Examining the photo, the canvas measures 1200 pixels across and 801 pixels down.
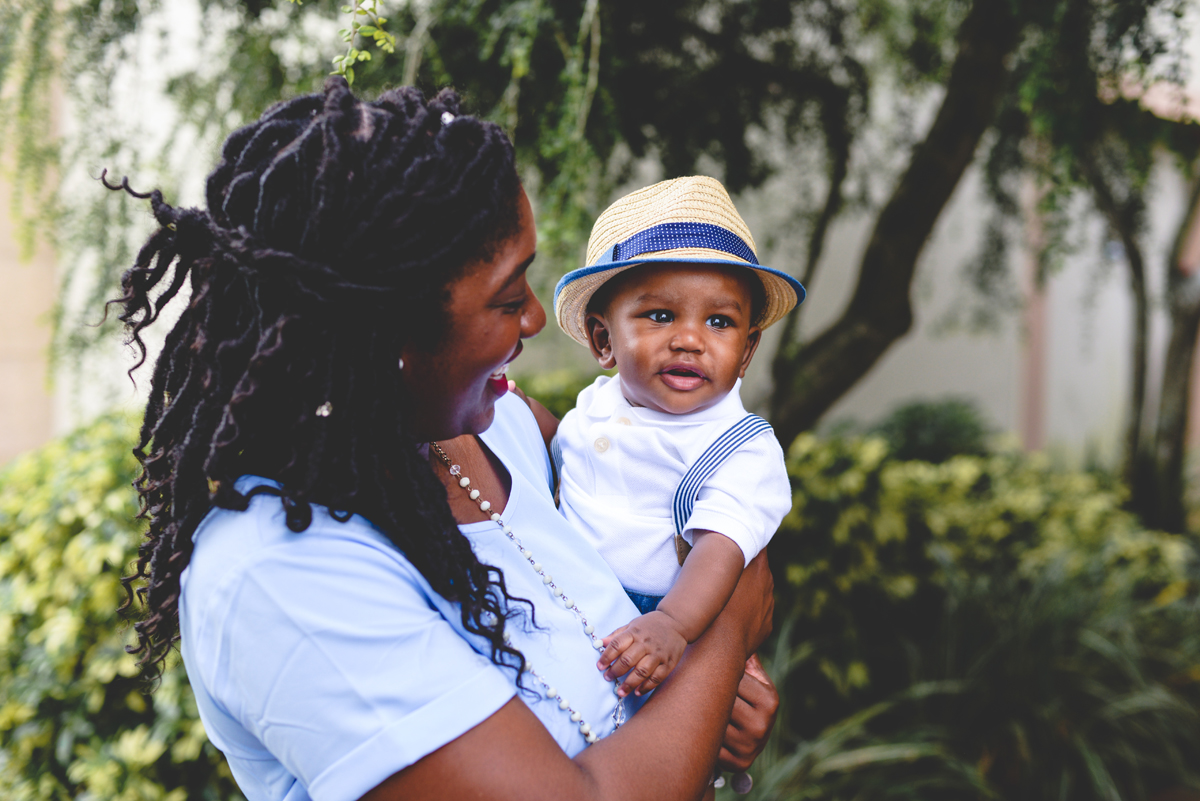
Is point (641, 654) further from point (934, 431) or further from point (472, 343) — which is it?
point (934, 431)

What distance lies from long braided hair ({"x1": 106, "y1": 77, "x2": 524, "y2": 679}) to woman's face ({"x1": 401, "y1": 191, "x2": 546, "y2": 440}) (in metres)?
0.02

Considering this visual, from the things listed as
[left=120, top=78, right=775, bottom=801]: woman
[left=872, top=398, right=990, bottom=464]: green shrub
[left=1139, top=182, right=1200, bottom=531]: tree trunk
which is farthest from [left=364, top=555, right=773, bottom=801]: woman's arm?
[left=872, top=398, right=990, bottom=464]: green shrub

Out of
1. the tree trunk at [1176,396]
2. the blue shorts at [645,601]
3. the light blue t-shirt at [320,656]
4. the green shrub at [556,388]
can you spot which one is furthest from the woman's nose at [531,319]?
the tree trunk at [1176,396]

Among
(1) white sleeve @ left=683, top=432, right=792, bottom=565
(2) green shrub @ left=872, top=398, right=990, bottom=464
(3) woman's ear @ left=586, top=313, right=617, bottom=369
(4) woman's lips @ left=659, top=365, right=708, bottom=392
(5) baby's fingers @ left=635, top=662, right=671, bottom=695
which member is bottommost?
(2) green shrub @ left=872, top=398, right=990, bottom=464

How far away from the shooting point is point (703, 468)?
1.47 meters

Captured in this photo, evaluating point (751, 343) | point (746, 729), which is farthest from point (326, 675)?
point (751, 343)

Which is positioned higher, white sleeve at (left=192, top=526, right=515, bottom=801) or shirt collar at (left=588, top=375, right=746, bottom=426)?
shirt collar at (left=588, top=375, right=746, bottom=426)

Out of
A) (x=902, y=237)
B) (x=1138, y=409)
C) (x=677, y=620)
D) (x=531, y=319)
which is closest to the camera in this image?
(x=531, y=319)

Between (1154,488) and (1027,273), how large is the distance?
2.81 metres

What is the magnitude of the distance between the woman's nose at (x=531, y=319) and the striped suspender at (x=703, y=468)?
440 millimetres

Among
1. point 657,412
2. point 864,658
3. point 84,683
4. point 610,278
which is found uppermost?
point 610,278

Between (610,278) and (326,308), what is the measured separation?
29.2 inches

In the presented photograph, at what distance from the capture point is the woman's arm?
0.90m

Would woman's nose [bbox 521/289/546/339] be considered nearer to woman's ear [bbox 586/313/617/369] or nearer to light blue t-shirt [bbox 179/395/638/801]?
light blue t-shirt [bbox 179/395/638/801]
